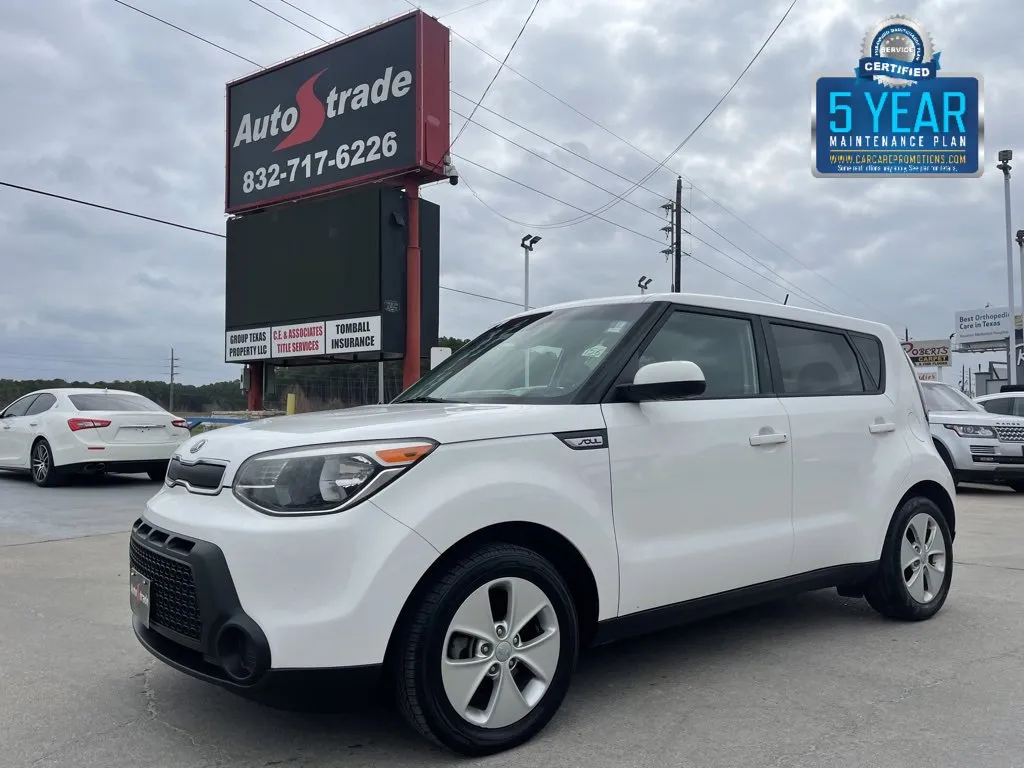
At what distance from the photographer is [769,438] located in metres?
4.17

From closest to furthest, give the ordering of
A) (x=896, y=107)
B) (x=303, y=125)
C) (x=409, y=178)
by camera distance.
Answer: (x=896, y=107), (x=409, y=178), (x=303, y=125)

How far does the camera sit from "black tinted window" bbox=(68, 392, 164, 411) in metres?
12.5

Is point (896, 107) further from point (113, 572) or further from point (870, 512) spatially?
point (113, 572)

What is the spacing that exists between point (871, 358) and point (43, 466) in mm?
11527

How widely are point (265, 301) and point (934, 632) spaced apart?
19.8 meters

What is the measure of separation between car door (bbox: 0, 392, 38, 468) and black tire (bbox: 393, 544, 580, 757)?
1194 centimetres

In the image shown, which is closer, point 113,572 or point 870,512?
point 870,512

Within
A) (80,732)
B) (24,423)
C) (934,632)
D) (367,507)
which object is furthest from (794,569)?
(24,423)

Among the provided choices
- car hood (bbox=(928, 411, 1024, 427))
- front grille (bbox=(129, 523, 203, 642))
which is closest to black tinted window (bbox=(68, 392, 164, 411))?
front grille (bbox=(129, 523, 203, 642))

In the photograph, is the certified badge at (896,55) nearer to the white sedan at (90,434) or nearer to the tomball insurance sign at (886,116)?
the tomball insurance sign at (886,116)

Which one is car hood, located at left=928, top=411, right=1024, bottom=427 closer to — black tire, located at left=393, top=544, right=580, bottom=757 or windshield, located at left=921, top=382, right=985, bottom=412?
windshield, located at left=921, top=382, right=985, bottom=412

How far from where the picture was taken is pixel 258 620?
2.83m

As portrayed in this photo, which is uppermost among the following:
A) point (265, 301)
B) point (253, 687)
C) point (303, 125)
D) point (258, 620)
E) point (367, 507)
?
point (303, 125)

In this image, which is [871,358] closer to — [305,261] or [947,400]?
[947,400]
